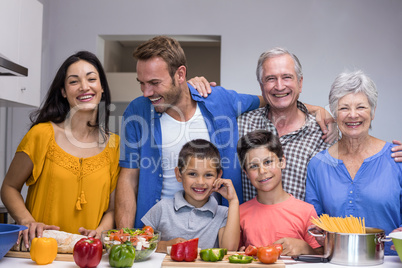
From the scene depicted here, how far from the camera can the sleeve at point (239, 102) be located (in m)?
2.29

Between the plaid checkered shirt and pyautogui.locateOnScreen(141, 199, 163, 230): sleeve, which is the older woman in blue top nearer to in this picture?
the plaid checkered shirt

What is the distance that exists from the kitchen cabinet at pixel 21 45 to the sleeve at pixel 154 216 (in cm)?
139

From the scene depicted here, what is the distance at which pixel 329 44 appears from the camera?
4.16 meters

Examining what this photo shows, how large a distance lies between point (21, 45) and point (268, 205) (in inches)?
81.2

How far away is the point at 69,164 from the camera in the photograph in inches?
80.4

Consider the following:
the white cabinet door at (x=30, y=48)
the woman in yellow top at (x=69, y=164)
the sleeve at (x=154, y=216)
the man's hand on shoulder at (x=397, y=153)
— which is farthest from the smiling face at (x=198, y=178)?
the white cabinet door at (x=30, y=48)

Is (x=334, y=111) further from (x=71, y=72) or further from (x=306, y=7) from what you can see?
(x=306, y=7)

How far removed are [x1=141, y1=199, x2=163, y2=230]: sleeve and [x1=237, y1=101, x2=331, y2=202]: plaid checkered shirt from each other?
1.53ft

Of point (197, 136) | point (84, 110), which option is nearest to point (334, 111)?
point (197, 136)

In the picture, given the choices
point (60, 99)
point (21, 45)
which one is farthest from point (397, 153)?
point (21, 45)

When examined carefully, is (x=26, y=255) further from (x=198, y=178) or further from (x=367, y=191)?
(x=367, y=191)

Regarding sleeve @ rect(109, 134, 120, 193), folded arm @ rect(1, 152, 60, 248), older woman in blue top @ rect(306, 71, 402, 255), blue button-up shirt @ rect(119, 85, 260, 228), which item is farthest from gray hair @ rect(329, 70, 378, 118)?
folded arm @ rect(1, 152, 60, 248)

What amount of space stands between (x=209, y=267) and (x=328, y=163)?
823 millimetres

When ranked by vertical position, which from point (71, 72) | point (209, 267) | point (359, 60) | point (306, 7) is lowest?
point (209, 267)
